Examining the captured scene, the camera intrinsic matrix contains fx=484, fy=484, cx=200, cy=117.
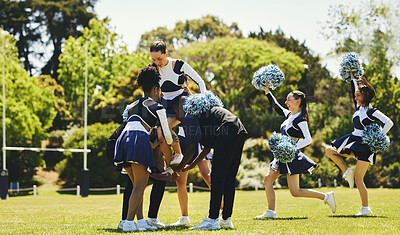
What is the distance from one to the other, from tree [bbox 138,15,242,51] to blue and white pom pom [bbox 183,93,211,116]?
1932 inches

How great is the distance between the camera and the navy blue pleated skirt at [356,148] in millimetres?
8758

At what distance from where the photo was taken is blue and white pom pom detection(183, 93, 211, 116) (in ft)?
21.3

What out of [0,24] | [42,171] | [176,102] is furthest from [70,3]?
[176,102]

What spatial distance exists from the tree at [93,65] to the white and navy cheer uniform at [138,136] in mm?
36943

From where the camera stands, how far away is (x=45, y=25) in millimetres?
51594

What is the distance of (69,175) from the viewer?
3356 centimetres

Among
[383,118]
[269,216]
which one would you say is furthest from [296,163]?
[383,118]

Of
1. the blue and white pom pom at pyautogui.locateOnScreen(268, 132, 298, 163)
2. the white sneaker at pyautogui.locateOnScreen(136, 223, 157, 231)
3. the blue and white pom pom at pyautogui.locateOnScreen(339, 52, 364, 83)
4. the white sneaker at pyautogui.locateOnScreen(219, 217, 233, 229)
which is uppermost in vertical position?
the blue and white pom pom at pyautogui.locateOnScreen(339, 52, 364, 83)

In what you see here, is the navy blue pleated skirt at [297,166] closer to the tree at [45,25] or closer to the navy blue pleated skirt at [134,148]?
the navy blue pleated skirt at [134,148]

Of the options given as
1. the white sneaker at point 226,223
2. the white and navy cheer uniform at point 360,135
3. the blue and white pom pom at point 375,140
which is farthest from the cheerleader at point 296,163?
the white sneaker at point 226,223

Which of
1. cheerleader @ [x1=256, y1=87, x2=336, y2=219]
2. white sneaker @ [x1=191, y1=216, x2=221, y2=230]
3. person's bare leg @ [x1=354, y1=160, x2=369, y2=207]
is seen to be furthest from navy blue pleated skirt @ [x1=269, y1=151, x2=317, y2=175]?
white sneaker @ [x1=191, y1=216, x2=221, y2=230]

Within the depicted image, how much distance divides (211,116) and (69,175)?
28808mm

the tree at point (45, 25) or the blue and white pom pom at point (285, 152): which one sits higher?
the tree at point (45, 25)

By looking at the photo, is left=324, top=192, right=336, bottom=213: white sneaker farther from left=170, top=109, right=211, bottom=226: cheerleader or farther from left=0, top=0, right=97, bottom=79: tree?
left=0, top=0, right=97, bottom=79: tree
